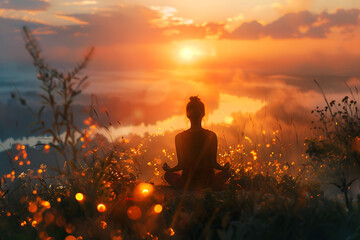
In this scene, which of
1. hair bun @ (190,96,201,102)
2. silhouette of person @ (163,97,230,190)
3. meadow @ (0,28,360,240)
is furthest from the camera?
hair bun @ (190,96,201,102)

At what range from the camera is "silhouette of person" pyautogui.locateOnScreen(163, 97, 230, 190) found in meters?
8.91

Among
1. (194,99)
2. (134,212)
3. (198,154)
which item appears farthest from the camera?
(194,99)

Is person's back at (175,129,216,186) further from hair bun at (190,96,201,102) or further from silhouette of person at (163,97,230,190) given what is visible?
hair bun at (190,96,201,102)

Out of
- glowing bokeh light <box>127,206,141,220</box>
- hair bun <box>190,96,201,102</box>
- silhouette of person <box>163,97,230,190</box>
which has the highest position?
hair bun <box>190,96,201,102</box>

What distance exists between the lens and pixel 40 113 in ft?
13.2

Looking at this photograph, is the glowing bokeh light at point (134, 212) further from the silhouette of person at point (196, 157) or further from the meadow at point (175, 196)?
the silhouette of person at point (196, 157)

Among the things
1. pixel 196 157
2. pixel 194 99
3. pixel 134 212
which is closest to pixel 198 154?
pixel 196 157

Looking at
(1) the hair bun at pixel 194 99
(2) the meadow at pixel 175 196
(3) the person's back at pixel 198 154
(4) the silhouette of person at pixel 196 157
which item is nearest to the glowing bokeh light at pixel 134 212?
(2) the meadow at pixel 175 196

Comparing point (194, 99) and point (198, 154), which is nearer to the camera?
point (198, 154)

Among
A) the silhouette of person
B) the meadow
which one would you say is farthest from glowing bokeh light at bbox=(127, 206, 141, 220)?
the silhouette of person

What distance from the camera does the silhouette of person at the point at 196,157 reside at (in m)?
8.91

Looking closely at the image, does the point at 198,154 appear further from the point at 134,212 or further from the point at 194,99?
the point at 134,212

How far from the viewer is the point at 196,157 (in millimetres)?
9000

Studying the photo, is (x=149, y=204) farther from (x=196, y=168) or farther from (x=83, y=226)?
(x=196, y=168)
